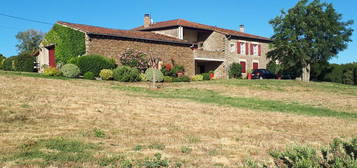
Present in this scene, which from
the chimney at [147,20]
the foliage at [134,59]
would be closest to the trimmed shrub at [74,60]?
the foliage at [134,59]

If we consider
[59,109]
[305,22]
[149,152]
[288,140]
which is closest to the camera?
[149,152]

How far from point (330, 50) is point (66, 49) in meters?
27.5

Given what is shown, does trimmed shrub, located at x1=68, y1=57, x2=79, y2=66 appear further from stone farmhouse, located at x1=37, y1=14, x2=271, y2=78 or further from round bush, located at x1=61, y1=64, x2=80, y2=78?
round bush, located at x1=61, y1=64, x2=80, y2=78

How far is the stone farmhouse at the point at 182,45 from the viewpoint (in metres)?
31.5

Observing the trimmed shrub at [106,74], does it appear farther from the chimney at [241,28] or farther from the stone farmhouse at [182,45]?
the chimney at [241,28]

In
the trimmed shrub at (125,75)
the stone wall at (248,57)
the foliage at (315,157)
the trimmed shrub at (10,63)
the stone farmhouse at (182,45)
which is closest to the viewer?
the foliage at (315,157)

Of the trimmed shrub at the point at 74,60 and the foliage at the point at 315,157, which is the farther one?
the trimmed shrub at the point at 74,60

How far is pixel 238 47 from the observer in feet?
144

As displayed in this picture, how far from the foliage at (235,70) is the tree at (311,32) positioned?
17.2 ft

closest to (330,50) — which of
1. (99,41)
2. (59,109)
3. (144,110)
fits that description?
(99,41)

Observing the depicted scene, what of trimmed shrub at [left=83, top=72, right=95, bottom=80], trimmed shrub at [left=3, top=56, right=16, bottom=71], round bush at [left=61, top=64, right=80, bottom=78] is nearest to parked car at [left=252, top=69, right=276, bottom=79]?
trimmed shrub at [left=83, top=72, right=95, bottom=80]

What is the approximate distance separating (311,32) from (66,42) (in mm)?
24488

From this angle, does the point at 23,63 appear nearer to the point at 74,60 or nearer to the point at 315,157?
the point at 74,60

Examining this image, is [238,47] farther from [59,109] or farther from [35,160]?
[35,160]
